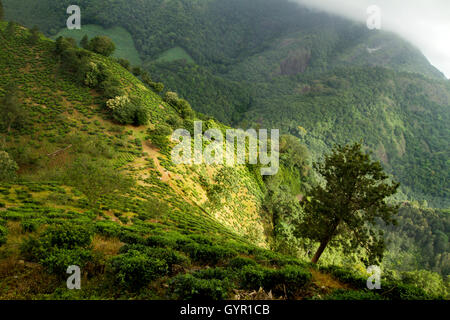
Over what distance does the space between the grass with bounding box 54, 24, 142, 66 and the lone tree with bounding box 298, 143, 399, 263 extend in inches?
7477

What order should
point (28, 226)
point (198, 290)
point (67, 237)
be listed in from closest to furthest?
point (198, 290)
point (67, 237)
point (28, 226)

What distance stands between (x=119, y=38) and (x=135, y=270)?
226 metres

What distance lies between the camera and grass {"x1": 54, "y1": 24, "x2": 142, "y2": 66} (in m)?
164

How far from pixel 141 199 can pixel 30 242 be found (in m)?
13.7

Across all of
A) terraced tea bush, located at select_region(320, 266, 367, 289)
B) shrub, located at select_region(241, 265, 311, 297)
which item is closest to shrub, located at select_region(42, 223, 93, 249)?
shrub, located at select_region(241, 265, 311, 297)

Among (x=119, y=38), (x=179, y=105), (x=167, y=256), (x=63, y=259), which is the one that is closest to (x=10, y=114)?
(x=63, y=259)

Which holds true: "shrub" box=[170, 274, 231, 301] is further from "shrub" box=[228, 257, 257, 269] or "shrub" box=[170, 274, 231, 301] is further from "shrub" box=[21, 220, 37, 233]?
"shrub" box=[21, 220, 37, 233]

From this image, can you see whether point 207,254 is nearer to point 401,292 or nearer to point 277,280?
point 277,280

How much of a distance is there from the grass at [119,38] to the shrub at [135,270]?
193m

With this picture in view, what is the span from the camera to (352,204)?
→ 14266 millimetres

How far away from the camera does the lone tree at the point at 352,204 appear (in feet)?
43.9

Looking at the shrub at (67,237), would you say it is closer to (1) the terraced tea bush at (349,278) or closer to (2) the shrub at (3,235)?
(2) the shrub at (3,235)
